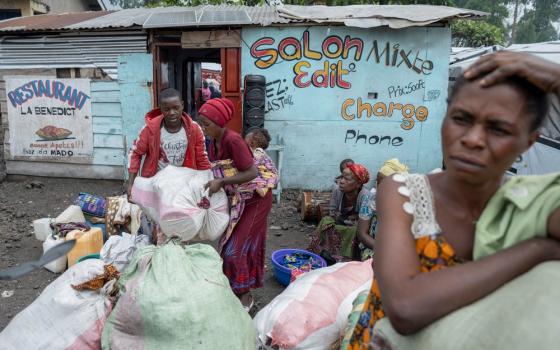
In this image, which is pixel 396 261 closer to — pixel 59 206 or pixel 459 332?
pixel 459 332

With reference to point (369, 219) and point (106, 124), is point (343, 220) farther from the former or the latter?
point (106, 124)

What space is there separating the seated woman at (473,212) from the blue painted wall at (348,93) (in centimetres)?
581

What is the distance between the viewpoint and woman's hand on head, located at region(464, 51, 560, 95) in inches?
30.9

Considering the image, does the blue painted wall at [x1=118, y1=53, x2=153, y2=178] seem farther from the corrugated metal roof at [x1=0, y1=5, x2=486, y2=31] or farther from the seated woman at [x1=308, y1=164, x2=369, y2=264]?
the seated woman at [x1=308, y1=164, x2=369, y2=264]

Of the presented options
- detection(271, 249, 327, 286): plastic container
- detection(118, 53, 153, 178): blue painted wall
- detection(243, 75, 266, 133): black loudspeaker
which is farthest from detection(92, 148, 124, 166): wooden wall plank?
detection(271, 249, 327, 286): plastic container

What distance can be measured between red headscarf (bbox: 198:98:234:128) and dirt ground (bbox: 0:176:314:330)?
158 centimetres

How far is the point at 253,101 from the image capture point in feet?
20.5

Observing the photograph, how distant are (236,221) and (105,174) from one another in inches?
188

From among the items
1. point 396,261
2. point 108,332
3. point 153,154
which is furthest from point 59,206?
point 396,261

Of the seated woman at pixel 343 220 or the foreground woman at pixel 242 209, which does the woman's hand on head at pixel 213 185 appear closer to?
the foreground woman at pixel 242 209

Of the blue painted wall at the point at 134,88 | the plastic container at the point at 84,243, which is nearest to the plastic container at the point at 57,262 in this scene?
the plastic container at the point at 84,243

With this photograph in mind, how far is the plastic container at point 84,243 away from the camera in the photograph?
391cm

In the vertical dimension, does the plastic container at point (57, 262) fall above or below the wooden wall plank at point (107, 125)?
below

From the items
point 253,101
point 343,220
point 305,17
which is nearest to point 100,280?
point 343,220
